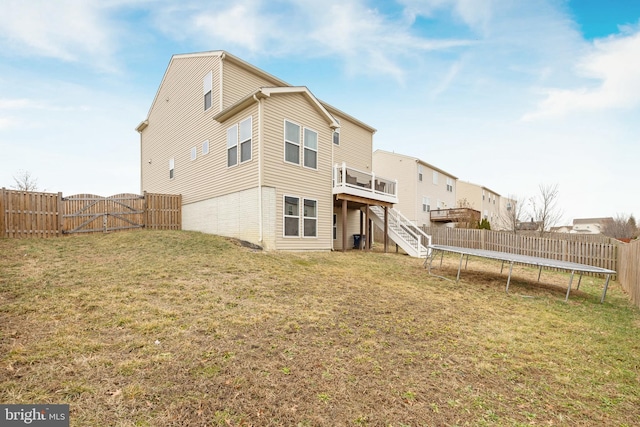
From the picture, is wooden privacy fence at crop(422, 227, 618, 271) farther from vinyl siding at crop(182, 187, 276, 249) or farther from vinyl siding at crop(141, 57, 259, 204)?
vinyl siding at crop(141, 57, 259, 204)

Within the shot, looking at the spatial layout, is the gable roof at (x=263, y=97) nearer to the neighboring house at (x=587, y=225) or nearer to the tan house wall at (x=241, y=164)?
the tan house wall at (x=241, y=164)

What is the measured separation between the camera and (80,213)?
1305cm

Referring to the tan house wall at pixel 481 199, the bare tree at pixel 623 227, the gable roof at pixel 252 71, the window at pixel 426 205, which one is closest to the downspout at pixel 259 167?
the gable roof at pixel 252 71

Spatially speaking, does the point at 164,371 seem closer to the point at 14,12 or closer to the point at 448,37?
the point at 14,12

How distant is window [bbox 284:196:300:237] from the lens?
38.4 ft

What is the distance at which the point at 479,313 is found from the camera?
19.3ft

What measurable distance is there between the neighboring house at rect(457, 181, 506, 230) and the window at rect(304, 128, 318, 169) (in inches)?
1061

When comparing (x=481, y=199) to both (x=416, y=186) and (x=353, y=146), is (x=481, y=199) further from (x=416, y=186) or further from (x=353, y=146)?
(x=353, y=146)

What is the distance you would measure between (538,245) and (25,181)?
4222cm

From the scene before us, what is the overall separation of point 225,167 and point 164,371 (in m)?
10.8

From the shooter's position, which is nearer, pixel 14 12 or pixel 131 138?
pixel 14 12

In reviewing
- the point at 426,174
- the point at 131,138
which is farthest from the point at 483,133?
the point at 131,138

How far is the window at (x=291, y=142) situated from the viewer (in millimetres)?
12000

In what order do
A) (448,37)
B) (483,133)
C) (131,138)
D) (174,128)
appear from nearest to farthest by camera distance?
(448,37), (174,128), (483,133), (131,138)
